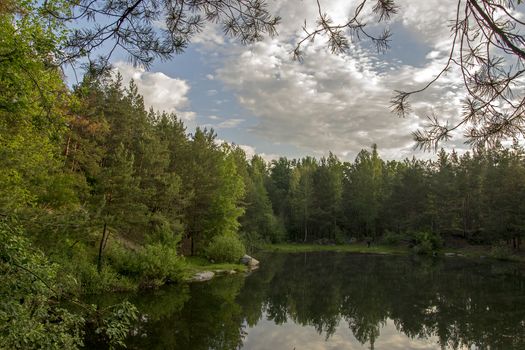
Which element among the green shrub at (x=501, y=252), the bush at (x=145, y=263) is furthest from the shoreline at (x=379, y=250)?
the bush at (x=145, y=263)

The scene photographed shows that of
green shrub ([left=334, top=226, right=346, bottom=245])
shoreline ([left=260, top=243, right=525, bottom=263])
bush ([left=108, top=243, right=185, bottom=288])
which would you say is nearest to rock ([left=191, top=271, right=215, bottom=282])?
bush ([left=108, top=243, right=185, bottom=288])

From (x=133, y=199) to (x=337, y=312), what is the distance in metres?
13.9

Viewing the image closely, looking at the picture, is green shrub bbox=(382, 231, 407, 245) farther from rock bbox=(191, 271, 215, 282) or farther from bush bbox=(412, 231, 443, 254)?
rock bbox=(191, 271, 215, 282)

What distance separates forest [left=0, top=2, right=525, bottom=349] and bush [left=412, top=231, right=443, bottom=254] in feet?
0.92

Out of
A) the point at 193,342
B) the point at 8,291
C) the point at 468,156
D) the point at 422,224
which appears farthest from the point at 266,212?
the point at 8,291

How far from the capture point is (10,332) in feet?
20.3

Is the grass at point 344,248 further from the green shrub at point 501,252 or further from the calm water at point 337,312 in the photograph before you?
the calm water at point 337,312

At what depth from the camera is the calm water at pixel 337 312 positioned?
16439mm

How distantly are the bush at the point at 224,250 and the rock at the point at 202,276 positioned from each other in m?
4.73

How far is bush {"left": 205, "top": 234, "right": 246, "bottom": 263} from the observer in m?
35.8

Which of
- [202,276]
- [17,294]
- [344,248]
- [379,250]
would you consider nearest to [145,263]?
[202,276]

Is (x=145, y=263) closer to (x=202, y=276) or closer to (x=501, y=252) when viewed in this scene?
(x=202, y=276)

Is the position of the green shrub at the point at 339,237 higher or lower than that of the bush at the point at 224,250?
higher

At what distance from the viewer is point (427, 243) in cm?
5447
